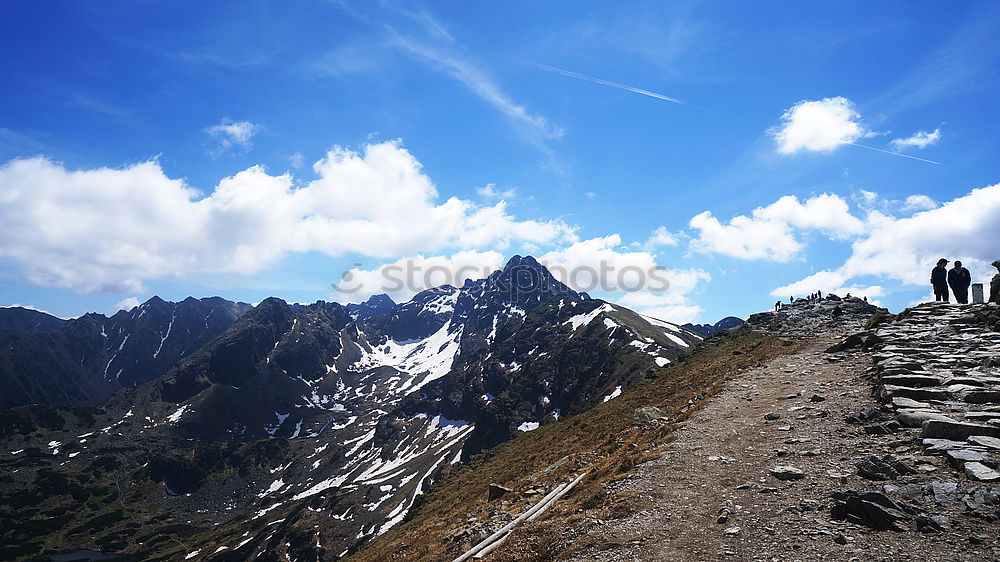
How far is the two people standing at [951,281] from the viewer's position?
3042 cm

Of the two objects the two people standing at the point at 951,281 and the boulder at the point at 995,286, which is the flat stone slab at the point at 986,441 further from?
the two people standing at the point at 951,281

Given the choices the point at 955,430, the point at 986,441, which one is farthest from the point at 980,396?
the point at 986,441

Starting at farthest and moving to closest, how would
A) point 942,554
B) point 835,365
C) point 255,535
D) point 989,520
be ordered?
1. point 255,535
2. point 835,365
3. point 989,520
4. point 942,554

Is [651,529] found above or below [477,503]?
above

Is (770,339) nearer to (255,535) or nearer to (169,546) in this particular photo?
(255,535)

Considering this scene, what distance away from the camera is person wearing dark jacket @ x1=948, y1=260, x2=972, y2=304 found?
30.3 meters

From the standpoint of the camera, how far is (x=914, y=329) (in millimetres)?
25109

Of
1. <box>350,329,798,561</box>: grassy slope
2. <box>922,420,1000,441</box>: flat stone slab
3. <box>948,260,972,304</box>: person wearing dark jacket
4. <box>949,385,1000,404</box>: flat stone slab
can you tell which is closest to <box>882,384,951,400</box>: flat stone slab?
<box>949,385,1000,404</box>: flat stone slab

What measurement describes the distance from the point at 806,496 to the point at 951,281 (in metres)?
31.1

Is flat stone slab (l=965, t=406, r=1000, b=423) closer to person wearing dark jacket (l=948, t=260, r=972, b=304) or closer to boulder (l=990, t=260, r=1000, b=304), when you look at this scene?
boulder (l=990, t=260, r=1000, b=304)

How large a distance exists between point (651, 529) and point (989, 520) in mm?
5876

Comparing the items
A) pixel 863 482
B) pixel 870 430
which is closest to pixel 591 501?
pixel 863 482

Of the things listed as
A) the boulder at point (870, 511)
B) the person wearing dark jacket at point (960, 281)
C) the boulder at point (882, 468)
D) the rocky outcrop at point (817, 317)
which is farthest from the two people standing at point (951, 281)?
the boulder at point (870, 511)

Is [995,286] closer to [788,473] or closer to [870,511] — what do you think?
[788,473]
